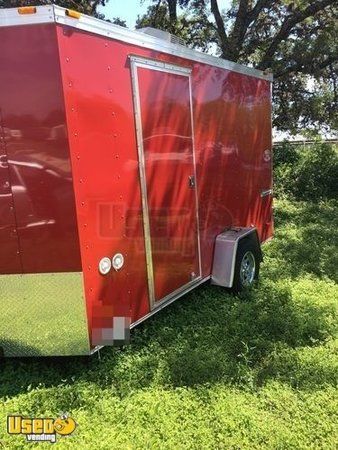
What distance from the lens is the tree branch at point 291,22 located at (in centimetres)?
1271

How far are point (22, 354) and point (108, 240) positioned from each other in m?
1.14

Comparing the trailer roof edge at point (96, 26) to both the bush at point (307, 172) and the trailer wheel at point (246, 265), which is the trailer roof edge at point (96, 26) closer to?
the trailer wheel at point (246, 265)

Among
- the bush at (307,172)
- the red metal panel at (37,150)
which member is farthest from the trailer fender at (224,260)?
the bush at (307,172)

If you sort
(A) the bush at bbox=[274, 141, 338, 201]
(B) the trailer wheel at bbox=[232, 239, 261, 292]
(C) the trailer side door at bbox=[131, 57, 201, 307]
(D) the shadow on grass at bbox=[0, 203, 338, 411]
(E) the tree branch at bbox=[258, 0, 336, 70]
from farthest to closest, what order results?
(A) the bush at bbox=[274, 141, 338, 201], (E) the tree branch at bbox=[258, 0, 336, 70], (B) the trailer wheel at bbox=[232, 239, 261, 292], (C) the trailer side door at bbox=[131, 57, 201, 307], (D) the shadow on grass at bbox=[0, 203, 338, 411]

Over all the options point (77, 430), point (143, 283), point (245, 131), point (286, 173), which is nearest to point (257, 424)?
point (77, 430)

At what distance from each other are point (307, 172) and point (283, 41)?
4839 mm

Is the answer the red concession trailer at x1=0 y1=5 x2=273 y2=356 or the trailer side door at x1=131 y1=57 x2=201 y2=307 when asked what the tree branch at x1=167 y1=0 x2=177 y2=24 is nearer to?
the red concession trailer at x1=0 y1=5 x2=273 y2=356

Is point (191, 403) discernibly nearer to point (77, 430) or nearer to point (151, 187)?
point (77, 430)

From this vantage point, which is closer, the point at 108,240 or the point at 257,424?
the point at 257,424

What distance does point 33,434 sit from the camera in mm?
3170

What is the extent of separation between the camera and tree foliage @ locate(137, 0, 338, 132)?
1380cm

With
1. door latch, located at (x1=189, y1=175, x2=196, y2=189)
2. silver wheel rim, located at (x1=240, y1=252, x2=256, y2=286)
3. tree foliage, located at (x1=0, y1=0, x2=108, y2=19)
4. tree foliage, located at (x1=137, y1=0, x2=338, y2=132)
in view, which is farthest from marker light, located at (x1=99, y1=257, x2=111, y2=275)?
tree foliage, located at (x1=137, y1=0, x2=338, y2=132)

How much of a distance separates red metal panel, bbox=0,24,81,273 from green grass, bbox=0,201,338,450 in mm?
971

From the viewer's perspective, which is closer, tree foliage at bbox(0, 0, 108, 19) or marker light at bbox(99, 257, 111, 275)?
marker light at bbox(99, 257, 111, 275)
